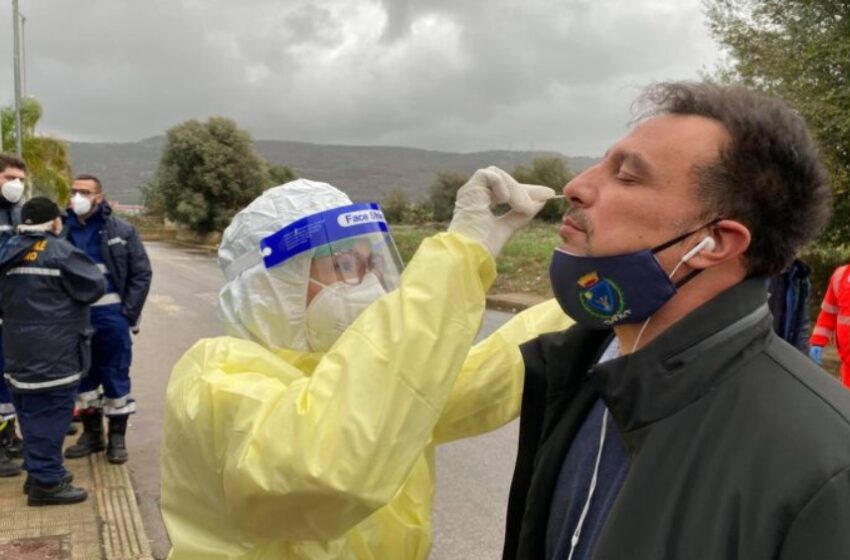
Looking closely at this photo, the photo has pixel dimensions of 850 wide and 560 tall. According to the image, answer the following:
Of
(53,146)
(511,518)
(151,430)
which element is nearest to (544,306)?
(511,518)

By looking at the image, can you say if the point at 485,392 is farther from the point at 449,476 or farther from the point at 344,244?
the point at 449,476

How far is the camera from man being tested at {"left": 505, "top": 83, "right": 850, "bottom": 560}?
3.95 ft

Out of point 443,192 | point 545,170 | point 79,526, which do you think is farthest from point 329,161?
point 79,526

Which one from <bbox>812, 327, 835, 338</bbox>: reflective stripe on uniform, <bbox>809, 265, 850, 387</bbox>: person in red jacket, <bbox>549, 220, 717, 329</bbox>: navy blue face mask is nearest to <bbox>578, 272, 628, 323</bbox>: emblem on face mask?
<bbox>549, 220, 717, 329</bbox>: navy blue face mask

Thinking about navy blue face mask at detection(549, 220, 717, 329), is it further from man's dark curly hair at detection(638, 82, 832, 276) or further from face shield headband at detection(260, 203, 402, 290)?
face shield headband at detection(260, 203, 402, 290)

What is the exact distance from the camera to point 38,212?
16.0 ft

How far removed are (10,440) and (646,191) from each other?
5.26 metres

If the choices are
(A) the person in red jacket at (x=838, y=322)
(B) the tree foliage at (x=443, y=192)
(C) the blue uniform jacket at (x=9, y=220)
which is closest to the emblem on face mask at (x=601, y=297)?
(A) the person in red jacket at (x=838, y=322)

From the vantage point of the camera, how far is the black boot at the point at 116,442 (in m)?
5.55

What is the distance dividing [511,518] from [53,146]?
35238 mm

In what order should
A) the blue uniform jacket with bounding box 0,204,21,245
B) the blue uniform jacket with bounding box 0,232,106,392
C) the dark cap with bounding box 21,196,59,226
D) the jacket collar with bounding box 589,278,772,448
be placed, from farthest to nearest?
the blue uniform jacket with bounding box 0,204,21,245, the dark cap with bounding box 21,196,59,226, the blue uniform jacket with bounding box 0,232,106,392, the jacket collar with bounding box 589,278,772,448

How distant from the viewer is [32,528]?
171 inches

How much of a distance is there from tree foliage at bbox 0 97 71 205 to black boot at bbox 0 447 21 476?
24442 millimetres

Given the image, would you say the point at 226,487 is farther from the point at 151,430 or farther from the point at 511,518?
the point at 151,430
